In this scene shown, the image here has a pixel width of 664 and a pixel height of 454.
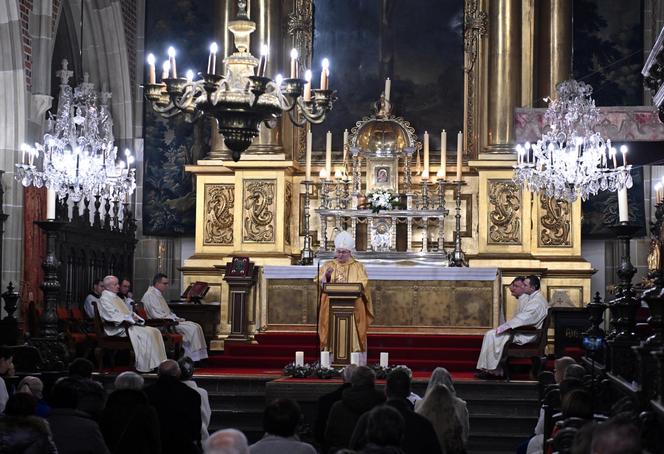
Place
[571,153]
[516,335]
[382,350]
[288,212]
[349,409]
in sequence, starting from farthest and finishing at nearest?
[288,212] < [382,350] < [571,153] < [516,335] < [349,409]

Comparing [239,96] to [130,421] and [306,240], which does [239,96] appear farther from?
[306,240]

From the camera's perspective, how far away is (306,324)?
19.4 metres

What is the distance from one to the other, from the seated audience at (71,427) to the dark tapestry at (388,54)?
44.8 feet

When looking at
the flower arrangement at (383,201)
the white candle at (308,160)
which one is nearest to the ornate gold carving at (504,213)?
the flower arrangement at (383,201)

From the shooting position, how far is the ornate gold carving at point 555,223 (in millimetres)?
19859

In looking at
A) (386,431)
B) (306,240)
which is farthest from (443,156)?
(386,431)

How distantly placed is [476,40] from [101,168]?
6.28 meters

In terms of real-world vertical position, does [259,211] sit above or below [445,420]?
above

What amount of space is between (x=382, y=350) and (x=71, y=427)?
10785mm

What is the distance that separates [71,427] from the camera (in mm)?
7523

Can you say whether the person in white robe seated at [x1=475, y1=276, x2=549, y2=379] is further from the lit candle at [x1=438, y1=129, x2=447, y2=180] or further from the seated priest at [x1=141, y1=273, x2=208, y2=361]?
the seated priest at [x1=141, y1=273, x2=208, y2=361]

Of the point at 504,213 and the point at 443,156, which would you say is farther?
the point at 504,213

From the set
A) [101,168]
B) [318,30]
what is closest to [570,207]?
[318,30]

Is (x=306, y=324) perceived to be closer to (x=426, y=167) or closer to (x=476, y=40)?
(x=426, y=167)
